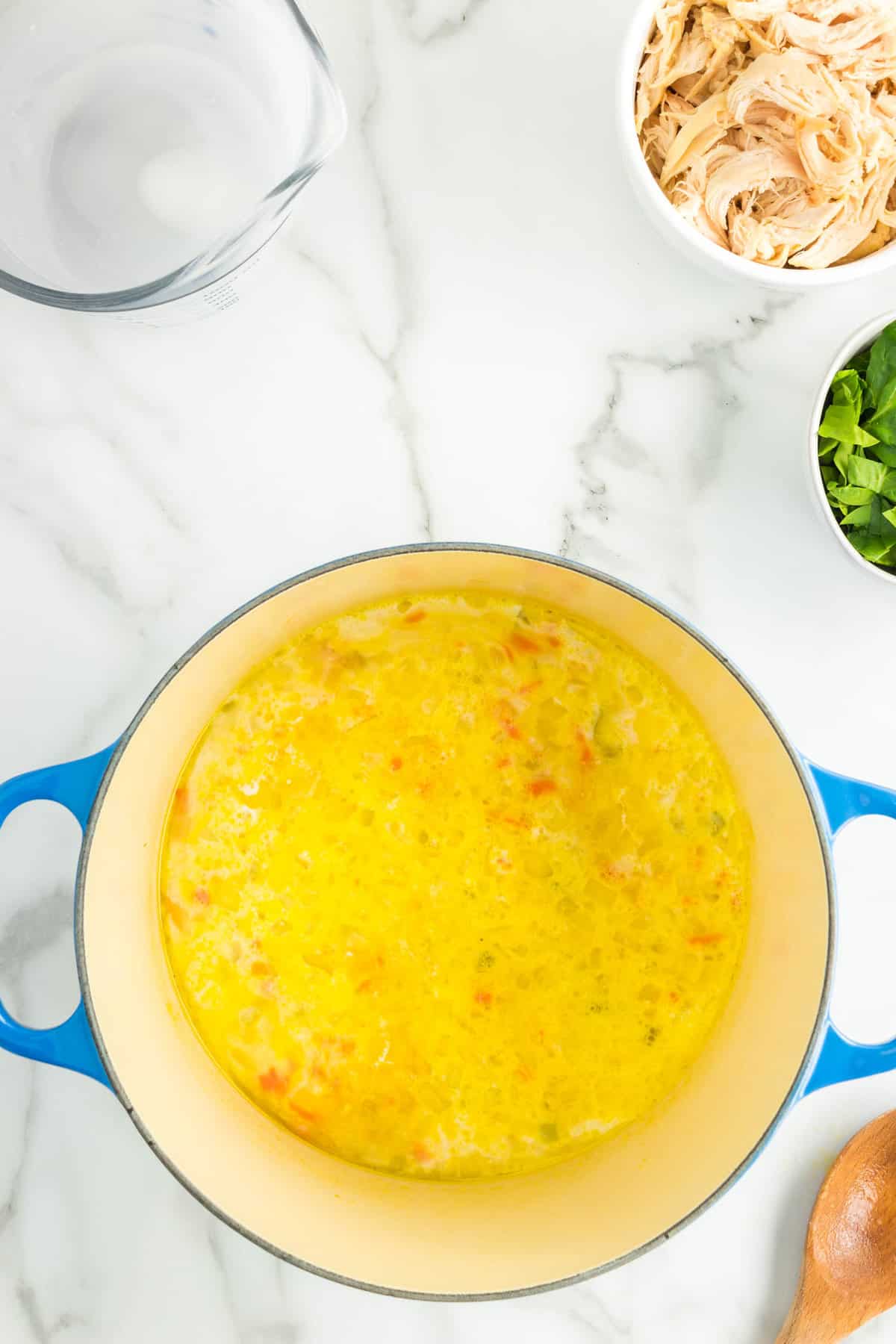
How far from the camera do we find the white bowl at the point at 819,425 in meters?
0.92

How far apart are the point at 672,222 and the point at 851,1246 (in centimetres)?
88

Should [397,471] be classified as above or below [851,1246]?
above

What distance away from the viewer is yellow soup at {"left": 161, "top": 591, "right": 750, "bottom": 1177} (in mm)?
993

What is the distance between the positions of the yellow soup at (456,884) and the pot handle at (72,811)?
0.14 m

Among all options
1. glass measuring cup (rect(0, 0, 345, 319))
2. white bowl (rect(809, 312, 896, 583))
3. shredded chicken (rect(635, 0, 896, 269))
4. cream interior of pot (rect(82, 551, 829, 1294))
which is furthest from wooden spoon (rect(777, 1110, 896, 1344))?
glass measuring cup (rect(0, 0, 345, 319))

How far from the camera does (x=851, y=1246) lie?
100 centimetres

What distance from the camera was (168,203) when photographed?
0.96 m

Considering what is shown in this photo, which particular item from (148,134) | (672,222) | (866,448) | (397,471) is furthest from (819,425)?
(148,134)

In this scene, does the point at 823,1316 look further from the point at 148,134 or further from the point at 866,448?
the point at 148,134

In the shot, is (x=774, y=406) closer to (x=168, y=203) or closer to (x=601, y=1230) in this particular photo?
(x=168, y=203)

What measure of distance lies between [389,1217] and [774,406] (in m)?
0.77

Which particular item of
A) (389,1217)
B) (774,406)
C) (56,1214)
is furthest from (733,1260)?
(774,406)

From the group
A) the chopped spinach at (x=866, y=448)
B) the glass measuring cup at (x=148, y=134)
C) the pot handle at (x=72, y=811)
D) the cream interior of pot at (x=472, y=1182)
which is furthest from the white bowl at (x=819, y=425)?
the pot handle at (x=72, y=811)

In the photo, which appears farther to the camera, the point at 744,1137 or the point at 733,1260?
the point at 733,1260
